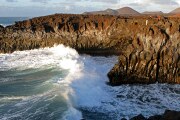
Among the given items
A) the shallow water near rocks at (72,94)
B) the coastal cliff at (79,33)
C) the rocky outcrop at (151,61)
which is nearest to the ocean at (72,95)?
the shallow water near rocks at (72,94)

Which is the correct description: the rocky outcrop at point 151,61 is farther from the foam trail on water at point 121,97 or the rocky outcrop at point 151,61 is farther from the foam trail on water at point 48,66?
the foam trail on water at point 48,66

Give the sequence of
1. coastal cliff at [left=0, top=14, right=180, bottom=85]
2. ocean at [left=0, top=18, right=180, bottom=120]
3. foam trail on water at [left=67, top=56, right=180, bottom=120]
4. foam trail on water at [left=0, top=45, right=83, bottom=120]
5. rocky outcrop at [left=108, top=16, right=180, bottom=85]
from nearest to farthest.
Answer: ocean at [left=0, top=18, right=180, bottom=120]
foam trail on water at [left=67, top=56, right=180, bottom=120]
foam trail on water at [left=0, top=45, right=83, bottom=120]
rocky outcrop at [left=108, top=16, right=180, bottom=85]
coastal cliff at [left=0, top=14, right=180, bottom=85]

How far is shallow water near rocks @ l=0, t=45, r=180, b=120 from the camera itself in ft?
61.3

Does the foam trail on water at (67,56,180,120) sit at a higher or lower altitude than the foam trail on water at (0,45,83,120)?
lower

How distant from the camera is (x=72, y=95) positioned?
21312mm

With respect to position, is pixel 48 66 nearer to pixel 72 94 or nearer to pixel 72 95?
pixel 72 94

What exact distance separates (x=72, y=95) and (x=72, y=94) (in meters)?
Answer: 0.18

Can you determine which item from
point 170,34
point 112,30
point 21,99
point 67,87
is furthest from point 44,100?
point 112,30

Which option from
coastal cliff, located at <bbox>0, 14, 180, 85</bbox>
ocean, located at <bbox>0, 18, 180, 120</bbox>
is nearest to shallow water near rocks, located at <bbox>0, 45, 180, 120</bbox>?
ocean, located at <bbox>0, 18, 180, 120</bbox>

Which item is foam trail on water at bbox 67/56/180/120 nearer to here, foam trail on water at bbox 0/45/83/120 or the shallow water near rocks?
the shallow water near rocks

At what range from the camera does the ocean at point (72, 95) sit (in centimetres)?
1864

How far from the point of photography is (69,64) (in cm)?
3188

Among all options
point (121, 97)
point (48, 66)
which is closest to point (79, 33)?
point (48, 66)

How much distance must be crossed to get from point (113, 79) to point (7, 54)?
61.0 ft
